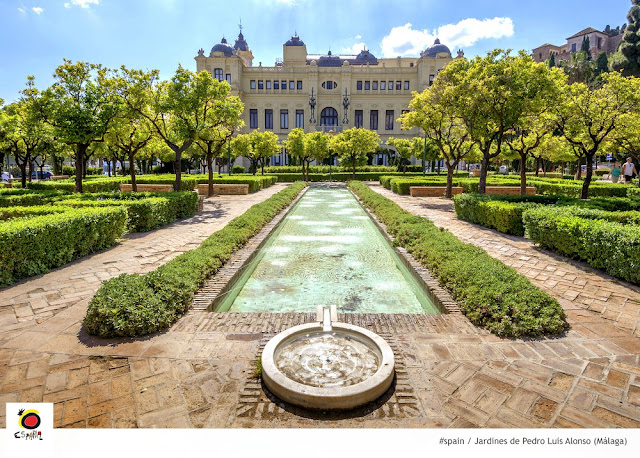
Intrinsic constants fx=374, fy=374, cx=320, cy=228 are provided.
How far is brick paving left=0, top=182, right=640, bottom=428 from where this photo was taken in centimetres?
Result: 276

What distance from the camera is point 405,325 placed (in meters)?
4.41

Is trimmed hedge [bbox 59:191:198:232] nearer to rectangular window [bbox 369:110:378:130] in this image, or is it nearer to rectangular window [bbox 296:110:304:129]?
rectangular window [bbox 296:110:304:129]

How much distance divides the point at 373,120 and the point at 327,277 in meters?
50.6

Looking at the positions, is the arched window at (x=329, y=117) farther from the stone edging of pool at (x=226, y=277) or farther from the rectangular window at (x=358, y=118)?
the stone edging of pool at (x=226, y=277)

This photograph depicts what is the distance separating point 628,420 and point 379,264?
5125 millimetres

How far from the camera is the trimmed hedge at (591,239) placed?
5676 millimetres

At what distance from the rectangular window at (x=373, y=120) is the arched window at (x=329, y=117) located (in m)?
4.89

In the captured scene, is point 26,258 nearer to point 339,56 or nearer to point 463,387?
point 463,387

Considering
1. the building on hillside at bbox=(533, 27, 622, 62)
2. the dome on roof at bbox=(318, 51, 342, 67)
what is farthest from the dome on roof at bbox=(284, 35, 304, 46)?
the building on hillside at bbox=(533, 27, 622, 62)

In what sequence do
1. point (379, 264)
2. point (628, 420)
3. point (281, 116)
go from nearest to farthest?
1. point (628, 420)
2. point (379, 264)
3. point (281, 116)

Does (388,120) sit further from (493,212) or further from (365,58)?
(493,212)

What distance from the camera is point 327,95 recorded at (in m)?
53.0

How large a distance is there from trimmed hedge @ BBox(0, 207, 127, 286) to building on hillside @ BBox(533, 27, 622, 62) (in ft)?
270

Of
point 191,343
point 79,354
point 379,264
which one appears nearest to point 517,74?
point 379,264
